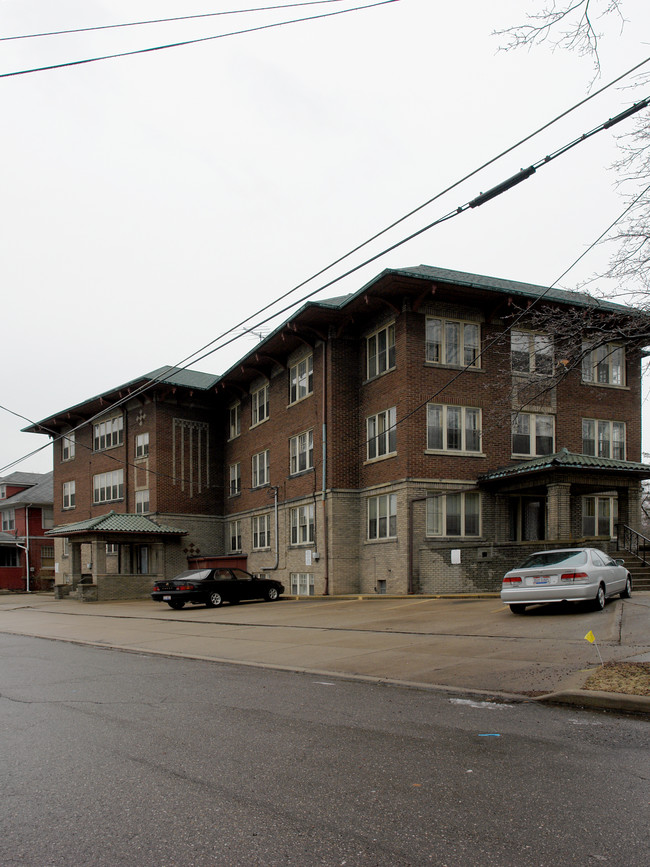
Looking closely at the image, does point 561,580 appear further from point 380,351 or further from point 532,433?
point 380,351

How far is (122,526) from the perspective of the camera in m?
36.4

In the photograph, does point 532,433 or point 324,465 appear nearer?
point 532,433

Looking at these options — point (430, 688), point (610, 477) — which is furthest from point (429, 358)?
point (430, 688)

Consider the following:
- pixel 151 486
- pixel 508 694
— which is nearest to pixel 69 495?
pixel 151 486

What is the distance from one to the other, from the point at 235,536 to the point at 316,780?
34.4m

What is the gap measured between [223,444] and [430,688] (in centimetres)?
3357

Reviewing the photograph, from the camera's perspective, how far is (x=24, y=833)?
173 inches

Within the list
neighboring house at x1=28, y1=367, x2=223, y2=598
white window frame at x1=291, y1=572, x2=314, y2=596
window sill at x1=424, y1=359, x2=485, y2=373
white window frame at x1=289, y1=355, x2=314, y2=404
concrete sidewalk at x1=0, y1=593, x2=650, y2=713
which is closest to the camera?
concrete sidewalk at x1=0, y1=593, x2=650, y2=713

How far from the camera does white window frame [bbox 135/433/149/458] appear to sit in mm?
40031

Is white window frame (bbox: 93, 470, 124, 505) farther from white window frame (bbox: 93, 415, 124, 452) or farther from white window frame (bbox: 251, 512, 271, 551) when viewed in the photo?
white window frame (bbox: 251, 512, 271, 551)

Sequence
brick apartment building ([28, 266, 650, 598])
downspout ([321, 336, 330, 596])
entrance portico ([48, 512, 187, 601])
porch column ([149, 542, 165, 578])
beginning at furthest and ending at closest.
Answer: porch column ([149, 542, 165, 578]) → entrance portico ([48, 512, 187, 601]) → downspout ([321, 336, 330, 596]) → brick apartment building ([28, 266, 650, 598])

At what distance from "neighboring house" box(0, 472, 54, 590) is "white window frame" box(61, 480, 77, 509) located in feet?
34.9

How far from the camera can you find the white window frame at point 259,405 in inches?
1426

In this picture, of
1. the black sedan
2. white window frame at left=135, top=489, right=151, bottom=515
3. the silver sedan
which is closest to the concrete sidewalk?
the silver sedan
